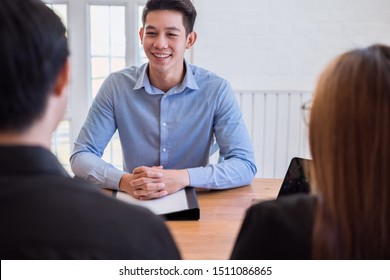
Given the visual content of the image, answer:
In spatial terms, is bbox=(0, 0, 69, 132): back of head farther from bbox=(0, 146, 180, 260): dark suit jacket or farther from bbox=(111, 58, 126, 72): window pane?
bbox=(111, 58, 126, 72): window pane

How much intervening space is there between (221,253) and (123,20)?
90.8 inches

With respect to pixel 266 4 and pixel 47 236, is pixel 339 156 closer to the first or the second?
pixel 47 236

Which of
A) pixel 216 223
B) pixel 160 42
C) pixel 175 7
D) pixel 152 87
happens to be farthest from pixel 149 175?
pixel 175 7

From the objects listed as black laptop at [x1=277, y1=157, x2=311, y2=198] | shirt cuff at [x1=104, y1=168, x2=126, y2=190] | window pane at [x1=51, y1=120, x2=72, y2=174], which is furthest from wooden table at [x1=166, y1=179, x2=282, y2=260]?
window pane at [x1=51, y1=120, x2=72, y2=174]

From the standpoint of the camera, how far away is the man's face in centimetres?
185

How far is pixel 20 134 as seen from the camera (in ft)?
2.14

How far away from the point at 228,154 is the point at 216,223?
52 centimetres

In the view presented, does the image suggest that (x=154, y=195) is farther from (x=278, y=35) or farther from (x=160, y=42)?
(x=278, y=35)

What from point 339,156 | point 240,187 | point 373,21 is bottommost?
point 240,187

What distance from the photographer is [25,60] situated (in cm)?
62

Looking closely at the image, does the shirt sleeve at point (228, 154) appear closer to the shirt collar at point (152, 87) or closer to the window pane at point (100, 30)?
the shirt collar at point (152, 87)

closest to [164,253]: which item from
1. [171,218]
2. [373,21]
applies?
[171,218]

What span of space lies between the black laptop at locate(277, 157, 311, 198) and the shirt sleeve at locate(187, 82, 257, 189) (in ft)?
0.95

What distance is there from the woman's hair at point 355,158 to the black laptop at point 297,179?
0.60 m
